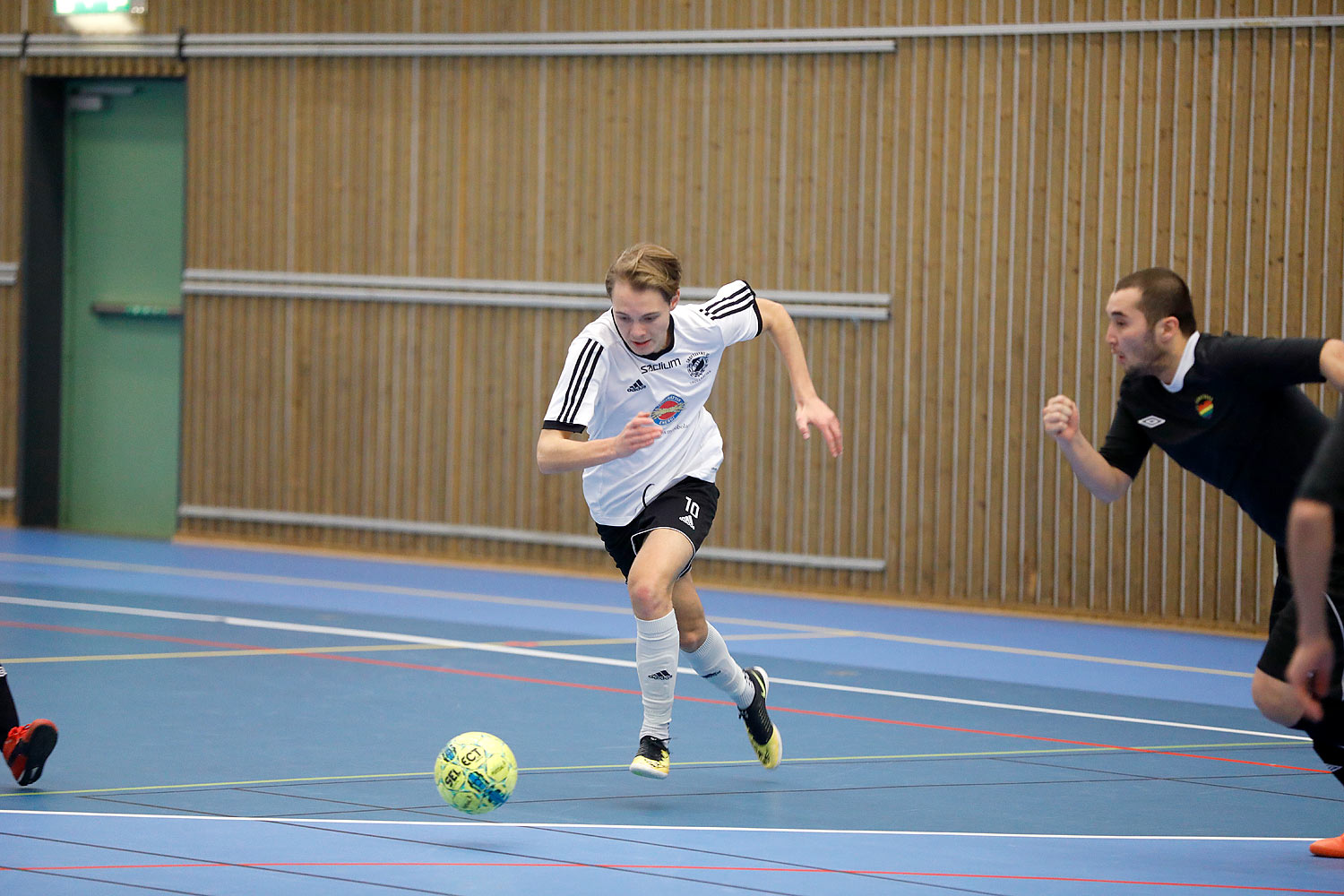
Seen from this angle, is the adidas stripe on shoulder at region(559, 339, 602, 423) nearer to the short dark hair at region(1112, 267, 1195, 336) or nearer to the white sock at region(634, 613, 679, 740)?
the white sock at region(634, 613, 679, 740)

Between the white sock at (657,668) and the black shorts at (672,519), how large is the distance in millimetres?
243

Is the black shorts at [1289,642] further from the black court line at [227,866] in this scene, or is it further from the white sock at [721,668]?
the black court line at [227,866]

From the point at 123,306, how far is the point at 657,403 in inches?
405

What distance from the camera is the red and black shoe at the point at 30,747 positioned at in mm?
5668

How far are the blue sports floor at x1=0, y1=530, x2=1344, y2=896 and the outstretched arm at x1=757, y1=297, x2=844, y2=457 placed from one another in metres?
1.34

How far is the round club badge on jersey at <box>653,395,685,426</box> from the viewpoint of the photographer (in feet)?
20.7

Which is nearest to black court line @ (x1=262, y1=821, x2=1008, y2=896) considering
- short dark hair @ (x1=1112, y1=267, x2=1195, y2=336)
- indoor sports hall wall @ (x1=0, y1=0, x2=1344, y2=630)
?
short dark hair @ (x1=1112, y1=267, x2=1195, y2=336)

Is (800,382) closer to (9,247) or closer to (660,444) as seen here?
(660,444)

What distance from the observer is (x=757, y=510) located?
1271 cm

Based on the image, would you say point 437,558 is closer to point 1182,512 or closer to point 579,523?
point 579,523

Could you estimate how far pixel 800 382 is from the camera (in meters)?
6.36

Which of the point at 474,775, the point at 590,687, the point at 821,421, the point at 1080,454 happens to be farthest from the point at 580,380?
the point at 590,687

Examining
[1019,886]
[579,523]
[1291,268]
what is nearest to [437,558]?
[579,523]

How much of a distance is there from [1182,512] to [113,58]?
10040 mm
